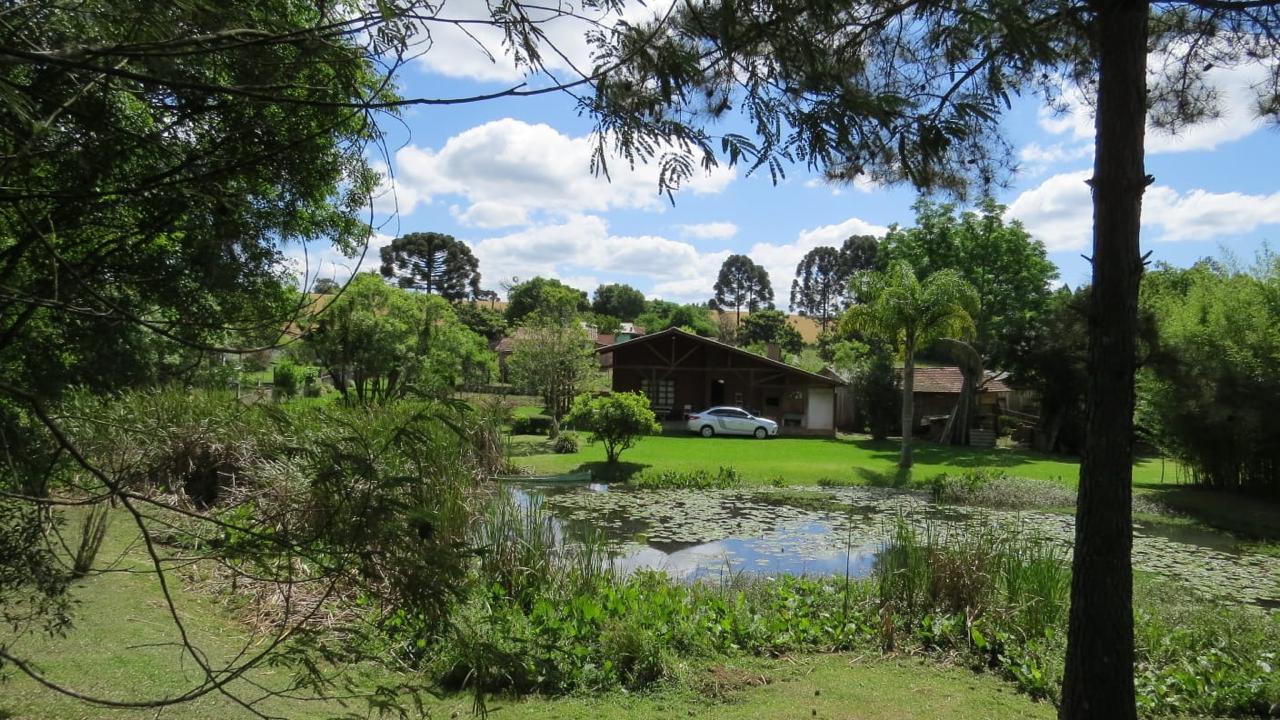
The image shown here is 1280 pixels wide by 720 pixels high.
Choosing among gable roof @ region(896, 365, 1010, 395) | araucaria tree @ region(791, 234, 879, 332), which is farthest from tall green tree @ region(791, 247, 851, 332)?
gable roof @ region(896, 365, 1010, 395)

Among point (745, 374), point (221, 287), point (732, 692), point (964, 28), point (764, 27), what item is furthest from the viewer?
Result: point (745, 374)

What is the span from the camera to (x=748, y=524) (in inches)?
576

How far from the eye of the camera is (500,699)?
16.4 ft

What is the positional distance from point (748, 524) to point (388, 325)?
51.6 feet

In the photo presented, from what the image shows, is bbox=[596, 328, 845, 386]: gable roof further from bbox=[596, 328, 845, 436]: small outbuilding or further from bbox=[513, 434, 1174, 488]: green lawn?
bbox=[513, 434, 1174, 488]: green lawn

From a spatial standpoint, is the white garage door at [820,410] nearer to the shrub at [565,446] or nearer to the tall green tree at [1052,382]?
the tall green tree at [1052,382]

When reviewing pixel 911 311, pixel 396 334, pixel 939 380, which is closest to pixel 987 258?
pixel 939 380

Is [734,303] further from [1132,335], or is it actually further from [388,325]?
[1132,335]

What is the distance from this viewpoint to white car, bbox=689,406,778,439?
31047mm

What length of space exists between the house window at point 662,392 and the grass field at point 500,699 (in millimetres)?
30189

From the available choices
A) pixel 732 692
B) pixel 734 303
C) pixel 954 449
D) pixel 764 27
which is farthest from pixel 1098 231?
pixel 734 303

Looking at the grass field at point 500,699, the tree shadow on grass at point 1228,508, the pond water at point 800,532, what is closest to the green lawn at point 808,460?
the tree shadow on grass at point 1228,508

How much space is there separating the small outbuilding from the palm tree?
8.81 meters

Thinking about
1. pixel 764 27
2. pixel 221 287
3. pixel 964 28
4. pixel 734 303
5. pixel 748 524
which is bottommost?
pixel 748 524
